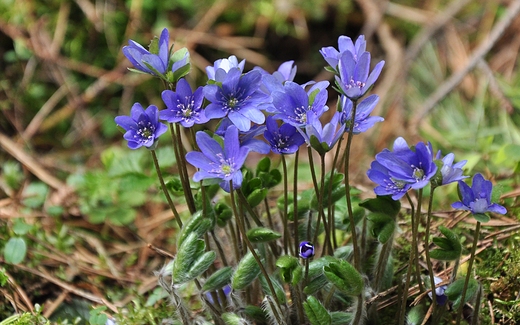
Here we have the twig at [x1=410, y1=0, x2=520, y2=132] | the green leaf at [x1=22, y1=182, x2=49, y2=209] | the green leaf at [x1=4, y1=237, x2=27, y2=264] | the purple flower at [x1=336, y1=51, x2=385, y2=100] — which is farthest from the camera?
the twig at [x1=410, y1=0, x2=520, y2=132]

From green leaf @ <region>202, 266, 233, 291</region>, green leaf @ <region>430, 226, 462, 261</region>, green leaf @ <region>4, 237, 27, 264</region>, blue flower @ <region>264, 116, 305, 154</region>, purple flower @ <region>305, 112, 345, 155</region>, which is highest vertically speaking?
purple flower @ <region>305, 112, 345, 155</region>

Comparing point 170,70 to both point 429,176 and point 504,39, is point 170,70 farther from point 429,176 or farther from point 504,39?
point 504,39

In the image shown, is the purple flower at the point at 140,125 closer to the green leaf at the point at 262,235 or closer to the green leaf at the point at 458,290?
the green leaf at the point at 262,235

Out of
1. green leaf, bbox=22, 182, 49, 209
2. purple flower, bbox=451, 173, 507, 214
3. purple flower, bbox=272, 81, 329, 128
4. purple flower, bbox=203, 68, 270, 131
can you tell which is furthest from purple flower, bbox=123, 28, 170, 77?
green leaf, bbox=22, 182, 49, 209

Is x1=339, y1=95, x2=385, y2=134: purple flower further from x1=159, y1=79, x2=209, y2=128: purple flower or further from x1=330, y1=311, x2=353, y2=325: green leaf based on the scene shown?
x1=330, y1=311, x2=353, y2=325: green leaf

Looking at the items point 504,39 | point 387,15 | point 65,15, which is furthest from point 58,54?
point 504,39

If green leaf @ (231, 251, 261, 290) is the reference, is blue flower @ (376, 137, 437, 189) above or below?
above

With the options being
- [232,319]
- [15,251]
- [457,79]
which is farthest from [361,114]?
[457,79]
